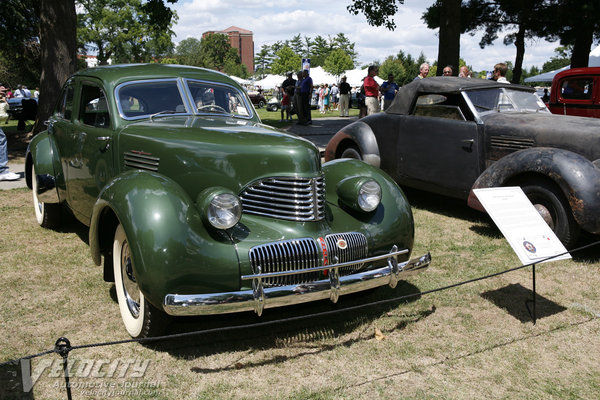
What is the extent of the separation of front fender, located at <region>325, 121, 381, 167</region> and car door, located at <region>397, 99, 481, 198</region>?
15.4 inches

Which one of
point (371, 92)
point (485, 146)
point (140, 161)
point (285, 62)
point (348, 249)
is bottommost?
point (348, 249)

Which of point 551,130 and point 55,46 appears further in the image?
point 55,46

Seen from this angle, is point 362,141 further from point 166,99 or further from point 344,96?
point 344,96

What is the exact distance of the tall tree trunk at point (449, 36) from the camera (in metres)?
12.5

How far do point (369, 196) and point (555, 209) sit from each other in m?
2.49

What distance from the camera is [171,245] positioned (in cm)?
299

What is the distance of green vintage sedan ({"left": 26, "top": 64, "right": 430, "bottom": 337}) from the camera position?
302 centimetres

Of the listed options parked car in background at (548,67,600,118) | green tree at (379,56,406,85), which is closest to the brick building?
green tree at (379,56,406,85)

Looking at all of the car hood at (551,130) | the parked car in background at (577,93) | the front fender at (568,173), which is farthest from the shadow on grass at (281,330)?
the parked car in background at (577,93)

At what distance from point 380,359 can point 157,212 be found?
1.70 metres

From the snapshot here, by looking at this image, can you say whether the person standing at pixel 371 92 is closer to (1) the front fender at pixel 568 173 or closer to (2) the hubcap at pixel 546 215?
(1) the front fender at pixel 568 173

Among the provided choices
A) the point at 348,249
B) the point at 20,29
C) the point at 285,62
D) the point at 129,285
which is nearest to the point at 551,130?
the point at 348,249

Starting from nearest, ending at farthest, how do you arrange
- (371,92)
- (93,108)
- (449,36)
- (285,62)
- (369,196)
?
(369,196) < (93,108) < (449,36) < (371,92) < (285,62)

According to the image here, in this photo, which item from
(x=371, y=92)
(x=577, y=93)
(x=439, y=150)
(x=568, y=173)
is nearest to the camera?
(x=568, y=173)
